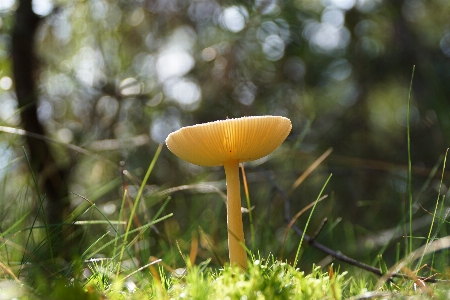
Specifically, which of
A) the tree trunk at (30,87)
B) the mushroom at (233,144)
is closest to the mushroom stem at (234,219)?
the mushroom at (233,144)

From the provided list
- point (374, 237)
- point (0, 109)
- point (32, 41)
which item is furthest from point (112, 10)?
point (374, 237)

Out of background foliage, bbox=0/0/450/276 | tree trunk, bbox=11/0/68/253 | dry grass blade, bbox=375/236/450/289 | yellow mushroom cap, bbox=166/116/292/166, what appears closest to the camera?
dry grass blade, bbox=375/236/450/289

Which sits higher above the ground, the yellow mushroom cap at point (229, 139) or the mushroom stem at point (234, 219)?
the yellow mushroom cap at point (229, 139)

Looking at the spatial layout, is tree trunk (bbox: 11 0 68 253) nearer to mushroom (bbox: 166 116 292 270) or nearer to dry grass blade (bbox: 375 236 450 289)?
mushroom (bbox: 166 116 292 270)

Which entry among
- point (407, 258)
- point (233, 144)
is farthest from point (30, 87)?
point (407, 258)

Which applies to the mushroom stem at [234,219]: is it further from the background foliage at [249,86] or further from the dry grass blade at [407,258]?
the background foliage at [249,86]

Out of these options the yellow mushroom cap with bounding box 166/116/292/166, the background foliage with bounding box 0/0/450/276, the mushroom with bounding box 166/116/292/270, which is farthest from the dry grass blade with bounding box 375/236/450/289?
the background foliage with bounding box 0/0/450/276

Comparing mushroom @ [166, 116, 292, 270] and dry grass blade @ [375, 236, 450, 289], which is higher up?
mushroom @ [166, 116, 292, 270]
